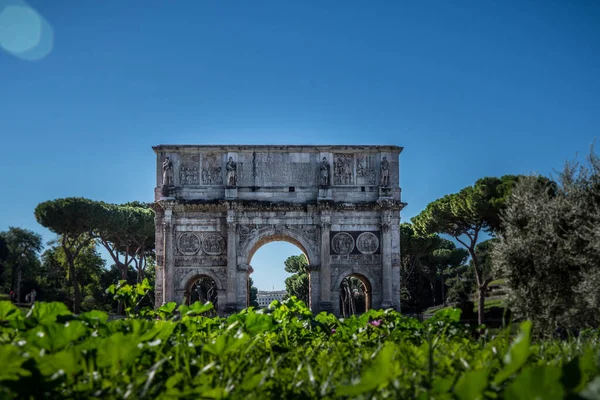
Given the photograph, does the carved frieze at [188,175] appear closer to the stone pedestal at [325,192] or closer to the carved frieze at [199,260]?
the carved frieze at [199,260]

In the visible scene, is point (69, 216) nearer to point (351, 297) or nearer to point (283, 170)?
point (283, 170)

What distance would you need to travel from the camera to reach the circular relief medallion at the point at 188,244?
30500mm

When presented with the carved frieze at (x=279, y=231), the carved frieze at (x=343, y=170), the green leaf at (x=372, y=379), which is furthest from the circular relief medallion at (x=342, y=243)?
the green leaf at (x=372, y=379)

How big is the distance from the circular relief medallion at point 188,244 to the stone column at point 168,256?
0.43 meters

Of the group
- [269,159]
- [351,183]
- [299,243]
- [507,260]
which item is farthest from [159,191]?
[507,260]

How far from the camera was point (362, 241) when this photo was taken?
3073 cm

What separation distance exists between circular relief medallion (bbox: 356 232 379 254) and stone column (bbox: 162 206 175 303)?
10179 millimetres

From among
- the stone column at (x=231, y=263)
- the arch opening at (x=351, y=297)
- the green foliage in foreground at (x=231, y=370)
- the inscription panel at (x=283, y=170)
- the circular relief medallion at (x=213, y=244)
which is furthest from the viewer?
the arch opening at (x=351, y=297)

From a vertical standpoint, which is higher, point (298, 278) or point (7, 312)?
point (7, 312)

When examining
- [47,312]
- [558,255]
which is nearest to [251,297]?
[558,255]

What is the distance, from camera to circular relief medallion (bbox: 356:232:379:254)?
30.7 metres

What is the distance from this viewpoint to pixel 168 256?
30.2 metres

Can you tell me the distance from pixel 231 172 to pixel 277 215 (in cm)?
347

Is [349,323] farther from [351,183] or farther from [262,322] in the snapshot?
[351,183]
